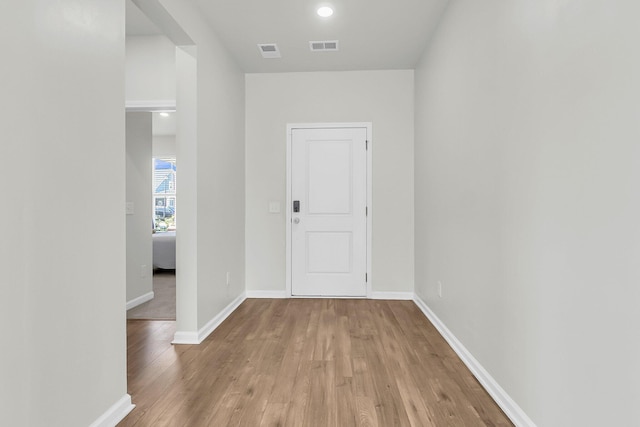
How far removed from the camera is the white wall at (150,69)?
3.42 meters

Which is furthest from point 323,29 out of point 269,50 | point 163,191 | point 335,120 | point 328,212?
point 163,191

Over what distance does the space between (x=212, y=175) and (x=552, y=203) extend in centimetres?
255

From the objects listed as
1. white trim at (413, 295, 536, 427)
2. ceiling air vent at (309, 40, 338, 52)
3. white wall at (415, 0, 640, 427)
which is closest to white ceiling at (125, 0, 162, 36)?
ceiling air vent at (309, 40, 338, 52)

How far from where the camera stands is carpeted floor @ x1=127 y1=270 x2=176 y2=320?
11.7ft

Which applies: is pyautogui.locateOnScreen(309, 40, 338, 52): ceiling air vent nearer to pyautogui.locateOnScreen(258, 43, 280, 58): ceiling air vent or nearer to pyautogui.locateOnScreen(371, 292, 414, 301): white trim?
pyautogui.locateOnScreen(258, 43, 280, 58): ceiling air vent

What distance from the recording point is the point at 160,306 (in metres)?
3.96

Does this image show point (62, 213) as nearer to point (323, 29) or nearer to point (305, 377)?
point (305, 377)

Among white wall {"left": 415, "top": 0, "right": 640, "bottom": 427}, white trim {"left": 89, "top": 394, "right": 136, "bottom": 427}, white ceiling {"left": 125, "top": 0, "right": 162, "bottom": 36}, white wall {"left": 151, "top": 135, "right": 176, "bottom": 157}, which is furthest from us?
white wall {"left": 151, "top": 135, "right": 176, "bottom": 157}

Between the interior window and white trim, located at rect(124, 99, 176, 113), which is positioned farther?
the interior window

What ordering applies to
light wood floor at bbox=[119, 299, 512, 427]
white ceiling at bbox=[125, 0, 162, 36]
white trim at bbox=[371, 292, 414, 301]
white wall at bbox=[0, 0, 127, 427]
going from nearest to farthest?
1. white wall at bbox=[0, 0, 127, 427]
2. light wood floor at bbox=[119, 299, 512, 427]
3. white ceiling at bbox=[125, 0, 162, 36]
4. white trim at bbox=[371, 292, 414, 301]

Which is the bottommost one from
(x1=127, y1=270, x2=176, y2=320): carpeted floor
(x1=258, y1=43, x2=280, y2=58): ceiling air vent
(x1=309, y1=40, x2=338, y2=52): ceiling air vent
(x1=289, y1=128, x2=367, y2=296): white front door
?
(x1=127, y1=270, x2=176, y2=320): carpeted floor

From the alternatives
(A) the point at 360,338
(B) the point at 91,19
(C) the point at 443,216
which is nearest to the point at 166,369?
(A) the point at 360,338

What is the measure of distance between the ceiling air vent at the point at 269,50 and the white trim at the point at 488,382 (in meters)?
2.92

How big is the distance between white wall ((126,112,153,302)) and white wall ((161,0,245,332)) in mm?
1082
